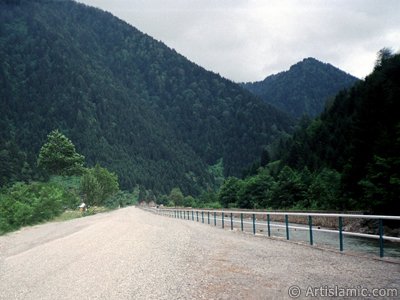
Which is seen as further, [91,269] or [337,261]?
[91,269]

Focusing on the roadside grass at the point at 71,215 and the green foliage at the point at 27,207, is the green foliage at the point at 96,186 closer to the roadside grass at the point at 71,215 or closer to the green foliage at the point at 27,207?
the roadside grass at the point at 71,215

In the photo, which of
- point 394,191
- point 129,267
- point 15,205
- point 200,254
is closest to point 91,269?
point 129,267

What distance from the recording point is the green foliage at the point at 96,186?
11106 centimetres

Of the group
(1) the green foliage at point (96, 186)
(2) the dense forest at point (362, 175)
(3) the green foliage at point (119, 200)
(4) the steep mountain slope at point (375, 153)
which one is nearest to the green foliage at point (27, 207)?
(2) the dense forest at point (362, 175)

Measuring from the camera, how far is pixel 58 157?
356 ft

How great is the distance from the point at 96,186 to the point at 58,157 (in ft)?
39.5

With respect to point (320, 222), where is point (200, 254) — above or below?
above

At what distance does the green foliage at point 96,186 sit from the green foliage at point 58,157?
4030 mm

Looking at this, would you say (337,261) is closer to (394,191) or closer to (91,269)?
(91,269)

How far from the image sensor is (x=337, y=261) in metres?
12.4

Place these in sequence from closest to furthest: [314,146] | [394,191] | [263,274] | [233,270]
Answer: [263,274] → [233,270] → [394,191] → [314,146]

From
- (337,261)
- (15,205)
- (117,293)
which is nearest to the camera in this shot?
(117,293)

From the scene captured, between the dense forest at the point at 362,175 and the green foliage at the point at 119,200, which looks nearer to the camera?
the dense forest at the point at 362,175

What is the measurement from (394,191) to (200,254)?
25.0 m
